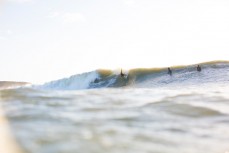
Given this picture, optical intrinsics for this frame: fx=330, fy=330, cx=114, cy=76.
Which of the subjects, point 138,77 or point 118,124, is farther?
point 138,77

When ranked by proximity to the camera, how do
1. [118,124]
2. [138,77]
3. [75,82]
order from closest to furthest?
[118,124], [138,77], [75,82]

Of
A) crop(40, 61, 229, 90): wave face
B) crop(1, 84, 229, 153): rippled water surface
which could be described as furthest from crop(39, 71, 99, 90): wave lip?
crop(1, 84, 229, 153): rippled water surface

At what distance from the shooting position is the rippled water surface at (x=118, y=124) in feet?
14.0

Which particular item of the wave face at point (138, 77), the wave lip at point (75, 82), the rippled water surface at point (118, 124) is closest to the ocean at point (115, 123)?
the rippled water surface at point (118, 124)

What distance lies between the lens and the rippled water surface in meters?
4.27

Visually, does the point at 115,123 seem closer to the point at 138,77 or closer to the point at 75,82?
the point at 138,77

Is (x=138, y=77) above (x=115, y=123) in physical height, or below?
below

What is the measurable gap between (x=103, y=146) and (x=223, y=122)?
246cm

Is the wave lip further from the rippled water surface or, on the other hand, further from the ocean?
the rippled water surface

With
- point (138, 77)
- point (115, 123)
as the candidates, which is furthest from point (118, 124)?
point (138, 77)

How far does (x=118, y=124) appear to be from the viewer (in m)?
5.26

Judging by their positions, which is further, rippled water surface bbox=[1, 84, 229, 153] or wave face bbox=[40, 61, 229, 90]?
wave face bbox=[40, 61, 229, 90]

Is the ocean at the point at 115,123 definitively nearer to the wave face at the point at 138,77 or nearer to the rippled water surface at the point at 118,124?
the rippled water surface at the point at 118,124

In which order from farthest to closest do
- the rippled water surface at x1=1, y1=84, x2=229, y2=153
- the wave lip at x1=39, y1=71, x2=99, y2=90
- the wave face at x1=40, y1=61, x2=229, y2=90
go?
the wave lip at x1=39, y1=71, x2=99, y2=90
the wave face at x1=40, y1=61, x2=229, y2=90
the rippled water surface at x1=1, y1=84, x2=229, y2=153
